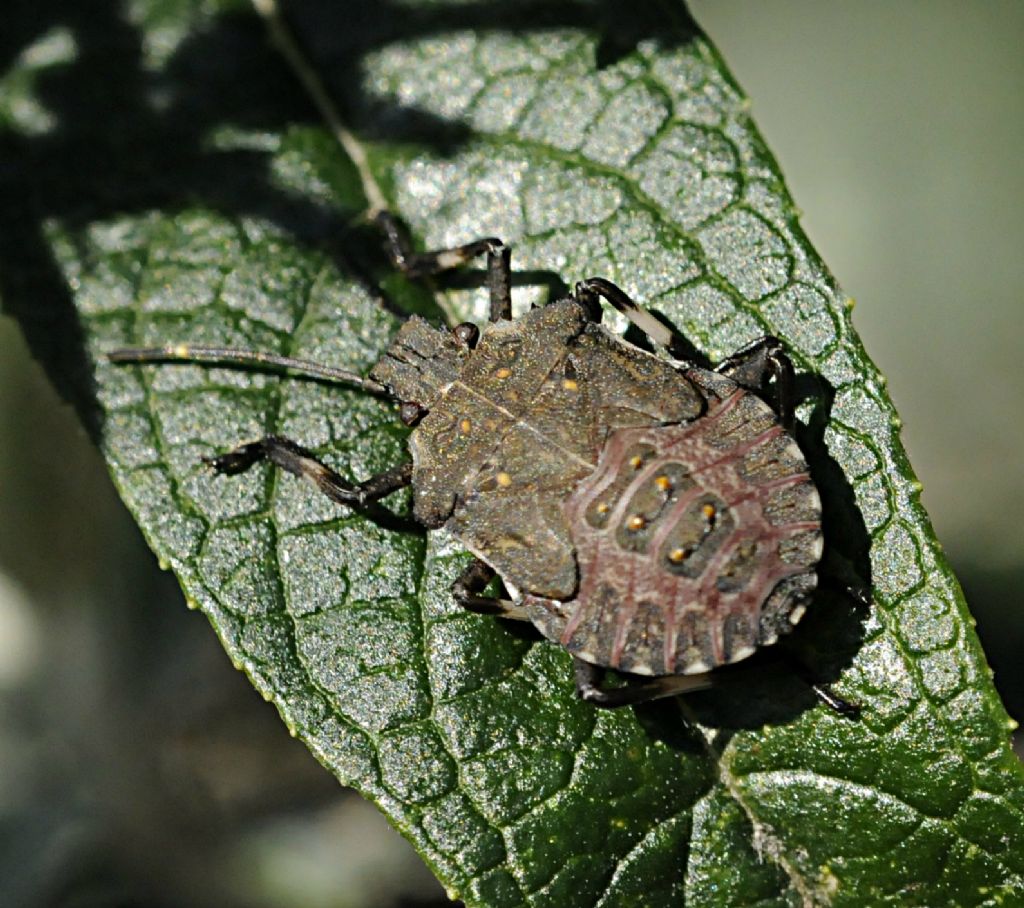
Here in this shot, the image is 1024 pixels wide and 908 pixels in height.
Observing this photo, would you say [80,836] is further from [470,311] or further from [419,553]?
[470,311]

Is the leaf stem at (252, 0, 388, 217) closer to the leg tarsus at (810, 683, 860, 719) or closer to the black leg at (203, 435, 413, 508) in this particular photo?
the black leg at (203, 435, 413, 508)

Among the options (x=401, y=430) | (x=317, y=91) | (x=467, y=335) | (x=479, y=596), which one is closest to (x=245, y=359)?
(x=401, y=430)

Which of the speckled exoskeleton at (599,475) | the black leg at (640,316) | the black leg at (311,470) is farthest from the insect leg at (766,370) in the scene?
the black leg at (311,470)

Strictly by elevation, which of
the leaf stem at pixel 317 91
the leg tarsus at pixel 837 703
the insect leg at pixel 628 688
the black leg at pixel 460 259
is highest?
the leaf stem at pixel 317 91

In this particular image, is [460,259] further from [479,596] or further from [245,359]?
[479,596]

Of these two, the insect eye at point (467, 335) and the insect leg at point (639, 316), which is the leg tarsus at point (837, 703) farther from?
the insect eye at point (467, 335)
